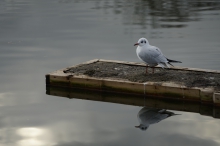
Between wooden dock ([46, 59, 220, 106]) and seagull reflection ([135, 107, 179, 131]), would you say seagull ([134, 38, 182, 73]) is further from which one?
seagull reflection ([135, 107, 179, 131])

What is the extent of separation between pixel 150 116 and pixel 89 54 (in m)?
5.06

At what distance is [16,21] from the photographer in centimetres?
1945

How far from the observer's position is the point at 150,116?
855 cm

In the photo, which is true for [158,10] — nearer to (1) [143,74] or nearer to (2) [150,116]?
(1) [143,74]

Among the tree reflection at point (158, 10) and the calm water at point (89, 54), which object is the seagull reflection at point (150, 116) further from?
the tree reflection at point (158, 10)

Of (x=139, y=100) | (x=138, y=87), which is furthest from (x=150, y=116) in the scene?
(x=138, y=87)

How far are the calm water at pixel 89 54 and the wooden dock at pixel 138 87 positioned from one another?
1.43 ft

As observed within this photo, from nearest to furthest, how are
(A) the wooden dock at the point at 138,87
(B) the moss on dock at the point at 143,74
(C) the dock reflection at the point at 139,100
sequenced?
(C) the dock reflection at the point at 139,100 → (A) the wooden dock at the point at 138,87 → (B) the moss on dock at the point at 143,74

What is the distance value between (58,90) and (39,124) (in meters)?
2.04

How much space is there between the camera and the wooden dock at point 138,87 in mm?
8906

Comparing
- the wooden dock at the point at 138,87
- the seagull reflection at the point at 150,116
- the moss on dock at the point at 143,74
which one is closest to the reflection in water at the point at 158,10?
the moss on dock at the point at 143,74

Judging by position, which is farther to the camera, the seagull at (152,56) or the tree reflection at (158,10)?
the tree reflection at (158,10)

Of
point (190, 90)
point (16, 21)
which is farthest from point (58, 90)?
point (16, 21)

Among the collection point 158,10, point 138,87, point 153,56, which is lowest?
point 158,10
